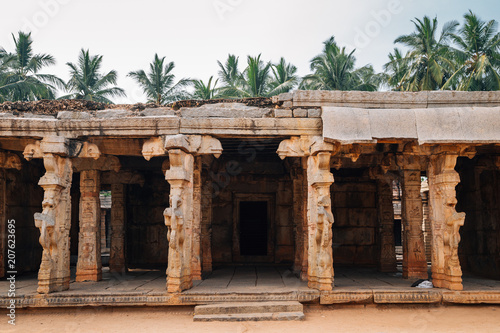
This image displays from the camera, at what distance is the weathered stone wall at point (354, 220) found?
11.6 meters

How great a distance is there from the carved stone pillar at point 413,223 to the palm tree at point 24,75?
21.9 meters

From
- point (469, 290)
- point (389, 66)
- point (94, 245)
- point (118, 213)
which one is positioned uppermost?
point (389, 66)

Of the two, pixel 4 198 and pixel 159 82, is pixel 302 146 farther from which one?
pixel 159 82

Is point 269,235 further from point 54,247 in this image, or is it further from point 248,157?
point 54,247

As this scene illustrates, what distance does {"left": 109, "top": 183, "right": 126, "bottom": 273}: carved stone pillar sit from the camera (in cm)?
1005

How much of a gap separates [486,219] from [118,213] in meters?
8.67

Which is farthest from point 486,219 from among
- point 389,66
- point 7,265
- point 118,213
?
point 389,66

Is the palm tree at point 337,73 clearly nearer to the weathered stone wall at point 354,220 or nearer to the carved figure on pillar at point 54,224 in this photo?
the weathered stone wall at point 354,220

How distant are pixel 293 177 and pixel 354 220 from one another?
9.83 ft

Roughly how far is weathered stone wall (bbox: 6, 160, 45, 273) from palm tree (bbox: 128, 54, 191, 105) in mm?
17253

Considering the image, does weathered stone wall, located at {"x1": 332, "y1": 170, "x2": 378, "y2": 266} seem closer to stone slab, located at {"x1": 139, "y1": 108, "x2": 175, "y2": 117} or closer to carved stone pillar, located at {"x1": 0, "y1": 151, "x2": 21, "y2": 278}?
stone slab, located at {"x1": 139, "y1": 108, "x2": 175, "y2": 117}

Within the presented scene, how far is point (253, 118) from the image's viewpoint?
7.41 metres

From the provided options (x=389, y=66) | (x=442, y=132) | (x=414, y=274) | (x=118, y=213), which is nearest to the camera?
(x=442, y=132)

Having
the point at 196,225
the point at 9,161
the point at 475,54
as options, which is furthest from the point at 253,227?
the point at 475,54
